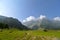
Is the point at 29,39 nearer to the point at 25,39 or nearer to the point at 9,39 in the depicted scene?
the point at 25,39

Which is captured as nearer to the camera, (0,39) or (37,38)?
(0,39)

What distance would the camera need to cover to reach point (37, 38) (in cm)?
5350

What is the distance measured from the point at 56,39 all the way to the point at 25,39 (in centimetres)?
1081

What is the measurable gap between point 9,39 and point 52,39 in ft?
49.0

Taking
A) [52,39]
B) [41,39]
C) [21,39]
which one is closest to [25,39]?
[21,39]

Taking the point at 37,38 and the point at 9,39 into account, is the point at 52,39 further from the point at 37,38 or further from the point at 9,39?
the point at 9,39

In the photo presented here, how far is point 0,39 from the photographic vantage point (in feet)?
163

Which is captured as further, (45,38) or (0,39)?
(45,38)

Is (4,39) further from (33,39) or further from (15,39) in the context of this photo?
(33,39)

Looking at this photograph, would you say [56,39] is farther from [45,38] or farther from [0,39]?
[0,39]

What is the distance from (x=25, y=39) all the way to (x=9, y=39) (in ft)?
18.7

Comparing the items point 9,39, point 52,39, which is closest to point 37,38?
point 52,39

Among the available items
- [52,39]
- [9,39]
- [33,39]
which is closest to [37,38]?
[33,39]

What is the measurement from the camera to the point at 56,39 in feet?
168
